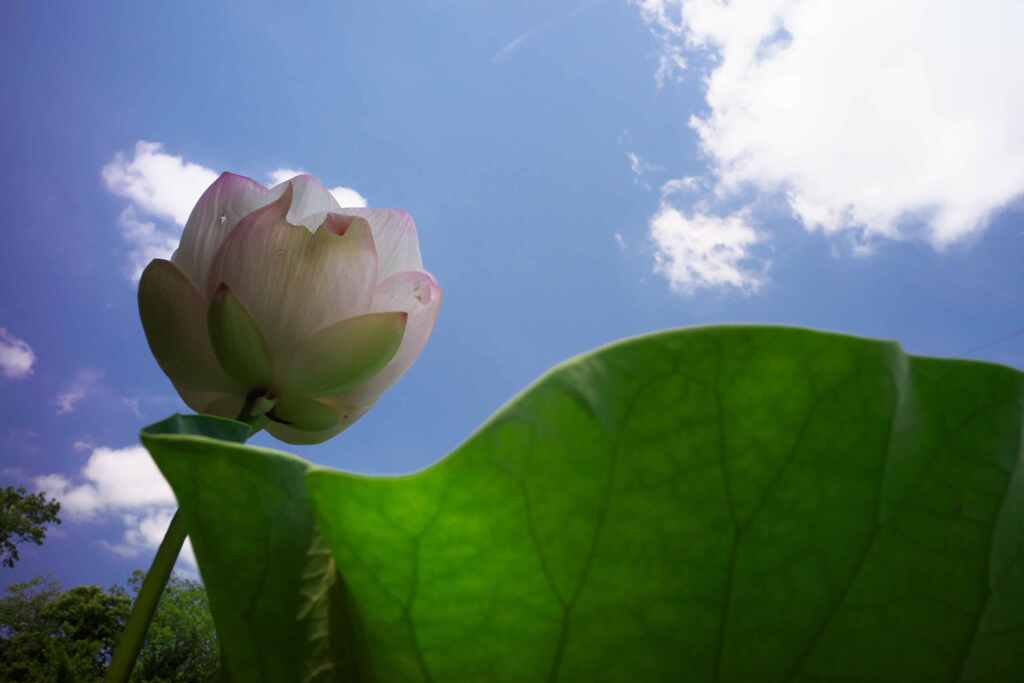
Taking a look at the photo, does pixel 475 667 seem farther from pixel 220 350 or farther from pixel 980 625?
pixel 220 350

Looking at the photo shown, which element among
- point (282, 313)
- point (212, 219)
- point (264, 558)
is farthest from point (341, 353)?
point (264, 558)

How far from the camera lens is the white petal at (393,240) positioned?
684mm

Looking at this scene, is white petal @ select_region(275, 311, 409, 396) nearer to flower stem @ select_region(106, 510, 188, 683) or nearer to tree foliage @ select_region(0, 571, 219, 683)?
flower stem @ select_region(106, 510, 188, 683)

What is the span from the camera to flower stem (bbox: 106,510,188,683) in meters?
0.43

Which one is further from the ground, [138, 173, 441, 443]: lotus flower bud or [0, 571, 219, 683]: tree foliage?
[0, 571, 219, 683]: tree foliage

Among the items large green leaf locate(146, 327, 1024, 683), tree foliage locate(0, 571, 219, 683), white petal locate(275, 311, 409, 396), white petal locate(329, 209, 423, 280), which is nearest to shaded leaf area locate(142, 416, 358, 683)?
large green leaf locate(146, 327, 1024, 683)

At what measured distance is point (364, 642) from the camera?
0.31 m

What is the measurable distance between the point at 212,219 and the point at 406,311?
0.17 m

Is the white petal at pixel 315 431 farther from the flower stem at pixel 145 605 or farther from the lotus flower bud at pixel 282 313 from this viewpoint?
the flower stem at pixel 145 605

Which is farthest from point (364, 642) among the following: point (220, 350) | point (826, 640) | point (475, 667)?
point (220, 350)

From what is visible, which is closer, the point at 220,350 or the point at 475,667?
the point at 475,667

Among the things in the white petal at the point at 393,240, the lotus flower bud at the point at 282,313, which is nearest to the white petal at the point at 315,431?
the lotus flower bud at the point at 282,313

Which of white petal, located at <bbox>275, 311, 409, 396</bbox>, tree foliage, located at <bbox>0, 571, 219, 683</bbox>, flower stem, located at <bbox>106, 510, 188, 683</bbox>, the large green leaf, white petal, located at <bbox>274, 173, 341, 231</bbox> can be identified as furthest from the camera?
tree foliage, located at <bbox>0, 571, 219, 683</bbox>

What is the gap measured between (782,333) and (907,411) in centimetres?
5
